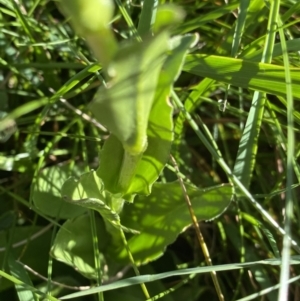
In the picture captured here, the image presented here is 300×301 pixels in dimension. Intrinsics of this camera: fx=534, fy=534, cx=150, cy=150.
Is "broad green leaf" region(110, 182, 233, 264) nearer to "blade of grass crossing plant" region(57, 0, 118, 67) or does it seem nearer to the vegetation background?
the vegetation background

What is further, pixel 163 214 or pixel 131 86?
pixel 163 214

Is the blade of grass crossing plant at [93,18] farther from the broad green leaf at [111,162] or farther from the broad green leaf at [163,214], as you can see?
the broad green leaf at [163,214]

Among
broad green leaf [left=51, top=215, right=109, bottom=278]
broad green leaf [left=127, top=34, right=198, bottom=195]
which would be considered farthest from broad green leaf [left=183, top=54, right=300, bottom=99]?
broad green leaf [left=51, top=215, right=109, bottom=278]

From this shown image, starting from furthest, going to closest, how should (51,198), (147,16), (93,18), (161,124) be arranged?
(51,198), (147,16), (161,124), (93,18)

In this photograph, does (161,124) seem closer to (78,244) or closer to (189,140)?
(78,244)

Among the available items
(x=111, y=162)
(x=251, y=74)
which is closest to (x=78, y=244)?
(x=111, y=162)
